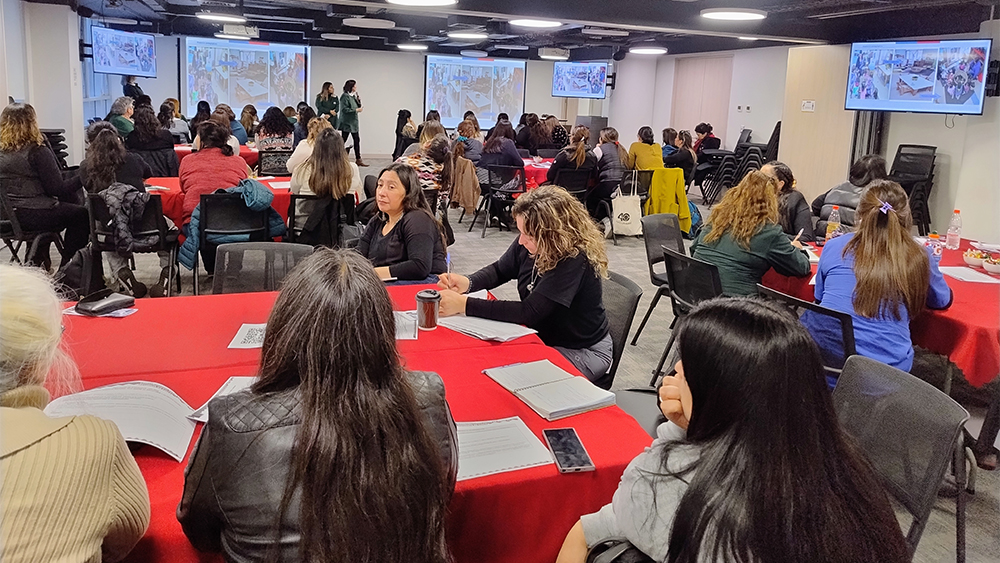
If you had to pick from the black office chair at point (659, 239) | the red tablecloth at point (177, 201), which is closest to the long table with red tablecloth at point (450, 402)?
the black office chair at point (659, 239)

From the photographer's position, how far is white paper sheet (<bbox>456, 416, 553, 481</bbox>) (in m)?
1.55

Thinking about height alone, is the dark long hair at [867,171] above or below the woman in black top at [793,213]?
above

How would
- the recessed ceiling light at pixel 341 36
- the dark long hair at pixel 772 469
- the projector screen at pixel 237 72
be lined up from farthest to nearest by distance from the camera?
the projector screen at pixel 237 72 < the recessed ceiling light at pixel 341 36 < the dark long hair at pixel 772 469

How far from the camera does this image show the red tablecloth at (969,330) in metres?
2.85

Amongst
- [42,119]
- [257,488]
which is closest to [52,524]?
[257,488]

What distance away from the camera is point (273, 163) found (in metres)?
6.43

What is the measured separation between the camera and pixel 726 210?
3.70 metres

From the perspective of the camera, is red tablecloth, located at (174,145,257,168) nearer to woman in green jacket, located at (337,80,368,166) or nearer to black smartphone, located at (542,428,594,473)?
woman in green jacket, located at (337,80,368,166)

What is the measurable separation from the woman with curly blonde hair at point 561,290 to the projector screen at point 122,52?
32.0ft

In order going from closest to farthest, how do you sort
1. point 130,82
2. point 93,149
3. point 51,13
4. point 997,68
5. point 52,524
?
point 52,524 → point 93,149 → point 997,68 → point 51,13 → point 130,82

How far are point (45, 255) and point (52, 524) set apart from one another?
510 centimetres

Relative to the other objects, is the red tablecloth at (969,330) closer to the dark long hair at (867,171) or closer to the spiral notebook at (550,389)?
the dark long hair at (867,171)

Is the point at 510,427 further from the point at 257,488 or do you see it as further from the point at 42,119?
the point at 42,119

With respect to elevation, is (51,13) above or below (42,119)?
above
